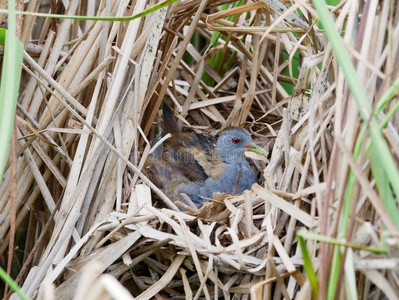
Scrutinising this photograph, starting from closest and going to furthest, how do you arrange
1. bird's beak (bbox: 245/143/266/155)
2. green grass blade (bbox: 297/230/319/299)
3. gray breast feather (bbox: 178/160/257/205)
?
green grass blade (bbox: 297/230/319/299), gray breast feather (bbox: 178/160/257/205), bird's beak (bbox: 245/143/266/155)

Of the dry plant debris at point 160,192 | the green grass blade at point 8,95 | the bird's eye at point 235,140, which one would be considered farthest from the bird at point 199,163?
the green grass blade at point 8,95


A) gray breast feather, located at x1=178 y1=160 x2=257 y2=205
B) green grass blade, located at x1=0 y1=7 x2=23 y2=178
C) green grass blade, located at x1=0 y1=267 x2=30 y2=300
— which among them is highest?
green grass blade, located at x1=0 y1=7 x2=23 y2=178

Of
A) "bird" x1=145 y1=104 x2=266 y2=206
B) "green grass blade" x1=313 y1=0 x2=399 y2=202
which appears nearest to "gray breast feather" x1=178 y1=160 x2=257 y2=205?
"bird" x1=145 y1=104 x2=266 y2=206

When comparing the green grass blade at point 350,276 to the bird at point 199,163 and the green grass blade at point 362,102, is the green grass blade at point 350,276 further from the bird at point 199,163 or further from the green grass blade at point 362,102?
the bird at point 199,163

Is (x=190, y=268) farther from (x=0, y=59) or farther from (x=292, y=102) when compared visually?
(x=0, y=59)

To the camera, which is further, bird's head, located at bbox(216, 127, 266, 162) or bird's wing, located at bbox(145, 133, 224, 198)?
bird's head, located at bbox(216, 127, 266, 162)

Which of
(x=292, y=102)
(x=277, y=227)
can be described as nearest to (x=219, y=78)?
(x=292, y=102)

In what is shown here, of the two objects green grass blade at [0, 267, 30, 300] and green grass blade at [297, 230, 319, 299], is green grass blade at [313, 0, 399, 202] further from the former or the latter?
green grass blade at [0, 267, 30, 300]
